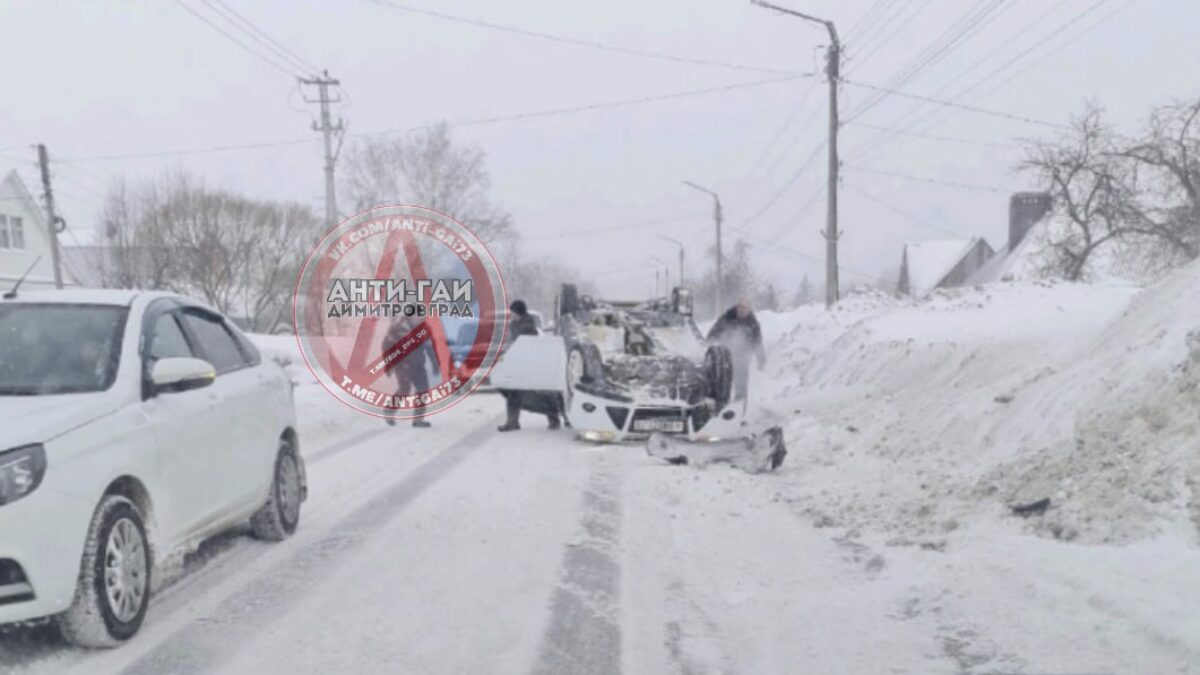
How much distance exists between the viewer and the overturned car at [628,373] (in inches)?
450

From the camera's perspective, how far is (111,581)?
4445mm

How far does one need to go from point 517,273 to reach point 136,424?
192 feet

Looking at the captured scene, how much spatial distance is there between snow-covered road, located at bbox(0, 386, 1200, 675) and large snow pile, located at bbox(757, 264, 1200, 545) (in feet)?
1.55

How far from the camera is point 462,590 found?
17.9ft

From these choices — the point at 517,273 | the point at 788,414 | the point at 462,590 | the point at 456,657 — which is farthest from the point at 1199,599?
the point at 517,273

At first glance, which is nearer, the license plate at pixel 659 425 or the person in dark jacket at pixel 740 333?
the license plate at pixel 659 425

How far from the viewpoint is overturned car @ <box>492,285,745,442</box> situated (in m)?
11.4

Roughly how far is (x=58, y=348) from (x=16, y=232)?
160 feet

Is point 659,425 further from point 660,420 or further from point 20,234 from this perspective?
point 20,234

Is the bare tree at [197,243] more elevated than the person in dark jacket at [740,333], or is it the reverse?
the bare tree at [197,243]

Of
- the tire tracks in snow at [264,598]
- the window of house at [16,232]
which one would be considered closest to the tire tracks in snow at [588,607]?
the tire tracks in snow at [264,598]

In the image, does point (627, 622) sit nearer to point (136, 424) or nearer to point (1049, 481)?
point (136, 424)

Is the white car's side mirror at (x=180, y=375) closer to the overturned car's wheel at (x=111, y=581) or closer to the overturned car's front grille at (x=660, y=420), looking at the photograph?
the overturned car's wheel at (x=111, y=581)

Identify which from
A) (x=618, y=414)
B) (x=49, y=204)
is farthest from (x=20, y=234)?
(x=618, y=414)
